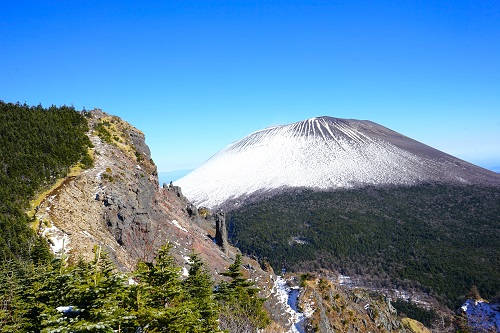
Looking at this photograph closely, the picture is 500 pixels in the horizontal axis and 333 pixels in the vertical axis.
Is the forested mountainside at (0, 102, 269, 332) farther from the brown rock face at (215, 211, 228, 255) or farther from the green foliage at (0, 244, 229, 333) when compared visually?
the brown rock face at (215, 211, 228, 255)

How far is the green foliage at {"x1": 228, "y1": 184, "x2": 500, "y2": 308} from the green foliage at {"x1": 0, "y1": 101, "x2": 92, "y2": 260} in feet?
276

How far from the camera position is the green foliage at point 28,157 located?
2081cm

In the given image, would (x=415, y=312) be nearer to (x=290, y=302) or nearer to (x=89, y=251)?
(x=290, y=302)

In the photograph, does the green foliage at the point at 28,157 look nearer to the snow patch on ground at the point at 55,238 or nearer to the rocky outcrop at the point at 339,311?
the snow patch on ground at the point at 55,238

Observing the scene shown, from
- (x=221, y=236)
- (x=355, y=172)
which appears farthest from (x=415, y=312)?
(x=355, y=172)

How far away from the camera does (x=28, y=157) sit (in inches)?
1145

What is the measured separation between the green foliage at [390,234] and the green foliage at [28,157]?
276 feet

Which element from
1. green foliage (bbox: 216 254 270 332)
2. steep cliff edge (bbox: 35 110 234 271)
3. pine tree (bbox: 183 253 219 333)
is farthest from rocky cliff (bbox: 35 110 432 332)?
pine tree (bbox: 183 253 219 333)

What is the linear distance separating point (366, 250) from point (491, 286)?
3687 cm

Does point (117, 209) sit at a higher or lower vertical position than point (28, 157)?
lower

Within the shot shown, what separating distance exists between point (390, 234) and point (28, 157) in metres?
120

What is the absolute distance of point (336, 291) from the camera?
3816 centimetres

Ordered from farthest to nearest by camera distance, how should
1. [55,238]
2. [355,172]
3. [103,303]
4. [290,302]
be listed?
1. [355,172]
2. [290,302]
3. [55,238]
4. [103,303]

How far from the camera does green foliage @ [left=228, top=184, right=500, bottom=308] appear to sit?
322 feet
